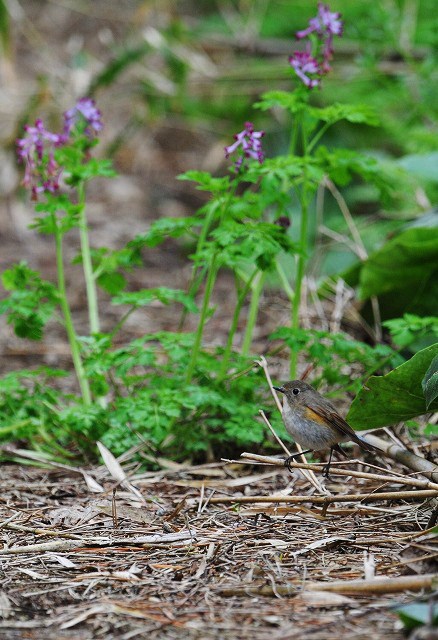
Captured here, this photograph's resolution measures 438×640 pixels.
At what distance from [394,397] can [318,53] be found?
1367mm

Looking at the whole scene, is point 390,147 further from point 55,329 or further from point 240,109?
point 55,329

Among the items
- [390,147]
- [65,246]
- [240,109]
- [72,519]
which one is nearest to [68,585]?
[72,519]

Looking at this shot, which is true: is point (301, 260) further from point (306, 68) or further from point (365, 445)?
point (365, 445)

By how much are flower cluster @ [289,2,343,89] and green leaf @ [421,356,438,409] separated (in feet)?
4.04

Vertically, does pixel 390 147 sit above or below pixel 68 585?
above

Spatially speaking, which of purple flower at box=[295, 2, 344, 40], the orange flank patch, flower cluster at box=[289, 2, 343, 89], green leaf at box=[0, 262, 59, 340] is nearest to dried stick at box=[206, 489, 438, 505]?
the orange flank patch

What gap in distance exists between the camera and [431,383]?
2.48 metres

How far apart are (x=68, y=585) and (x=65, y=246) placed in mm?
4855

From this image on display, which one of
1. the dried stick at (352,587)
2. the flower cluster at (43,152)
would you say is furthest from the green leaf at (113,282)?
the dried stick at (352,587)

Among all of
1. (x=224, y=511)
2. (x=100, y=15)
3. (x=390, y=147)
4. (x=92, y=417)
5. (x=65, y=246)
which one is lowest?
(x=224, y=511)

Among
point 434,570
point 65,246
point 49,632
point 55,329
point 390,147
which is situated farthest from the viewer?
point 390,147

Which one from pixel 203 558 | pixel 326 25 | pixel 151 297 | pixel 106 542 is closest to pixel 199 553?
pixel 203 558

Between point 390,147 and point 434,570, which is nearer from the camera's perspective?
point 434,570

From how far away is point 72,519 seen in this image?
269 centimetres
